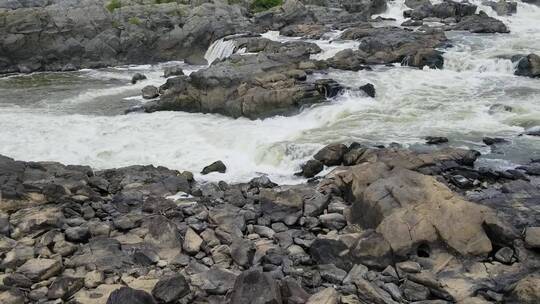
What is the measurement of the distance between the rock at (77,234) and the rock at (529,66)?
76.4ft

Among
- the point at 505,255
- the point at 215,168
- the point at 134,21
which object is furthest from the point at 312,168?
the point at 134,21

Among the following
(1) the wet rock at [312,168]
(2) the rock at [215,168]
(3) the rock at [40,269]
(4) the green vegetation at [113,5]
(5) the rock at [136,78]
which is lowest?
(5) the rock at [136,78]

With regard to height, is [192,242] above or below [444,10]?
below

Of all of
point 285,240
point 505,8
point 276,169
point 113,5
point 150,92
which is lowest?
point 276,169

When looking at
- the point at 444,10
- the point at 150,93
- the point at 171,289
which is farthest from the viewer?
the point at 444,10

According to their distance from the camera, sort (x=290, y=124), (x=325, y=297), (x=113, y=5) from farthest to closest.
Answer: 1. (x=113, y=5)
2. (x=290, y=124)
3. (x=325, y=297)

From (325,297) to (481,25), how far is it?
113 ft

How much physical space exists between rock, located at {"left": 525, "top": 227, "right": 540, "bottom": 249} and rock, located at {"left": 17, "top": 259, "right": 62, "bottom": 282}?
10066mm

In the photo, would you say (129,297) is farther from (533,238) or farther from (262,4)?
(262,4)

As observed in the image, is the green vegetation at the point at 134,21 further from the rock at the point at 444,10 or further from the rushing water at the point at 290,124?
the rock at the point at 444,10

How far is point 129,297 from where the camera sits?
9430 mm

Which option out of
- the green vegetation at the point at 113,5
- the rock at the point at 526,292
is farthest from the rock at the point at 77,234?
the green vegetation at the point at 113,5

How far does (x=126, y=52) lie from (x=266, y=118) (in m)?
21.6

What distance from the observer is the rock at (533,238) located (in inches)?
442
